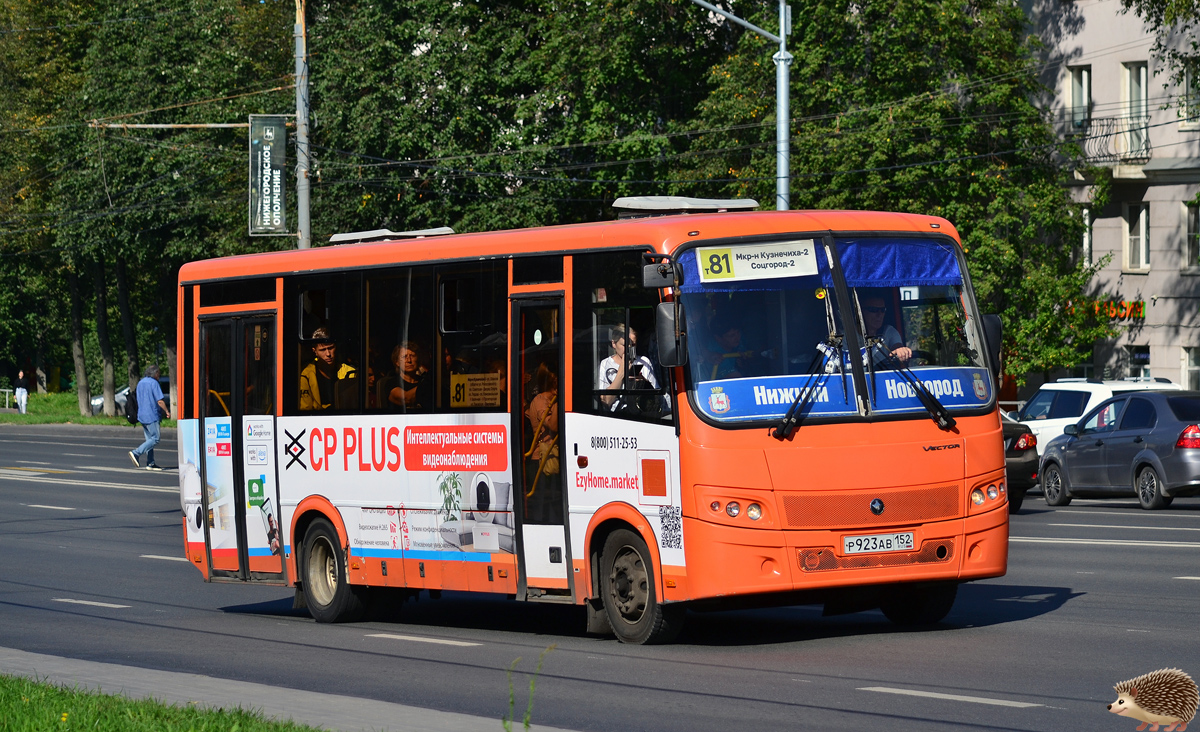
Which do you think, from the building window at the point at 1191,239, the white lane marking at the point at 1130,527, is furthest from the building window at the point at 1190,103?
the white lane marking at the point at 1130,527

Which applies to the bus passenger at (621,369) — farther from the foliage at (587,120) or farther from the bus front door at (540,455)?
the foliage at (587,120)

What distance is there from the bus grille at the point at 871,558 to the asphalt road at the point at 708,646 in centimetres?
54

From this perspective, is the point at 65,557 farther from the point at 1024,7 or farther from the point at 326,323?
the point at 1024,7

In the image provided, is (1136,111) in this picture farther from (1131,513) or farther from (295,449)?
(295,449)

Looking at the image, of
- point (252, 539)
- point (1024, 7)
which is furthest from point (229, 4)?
point (252, 539)

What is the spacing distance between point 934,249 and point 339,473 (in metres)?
5.06

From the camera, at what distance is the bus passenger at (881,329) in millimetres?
11242

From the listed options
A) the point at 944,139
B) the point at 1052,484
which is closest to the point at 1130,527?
the point at 1052,484

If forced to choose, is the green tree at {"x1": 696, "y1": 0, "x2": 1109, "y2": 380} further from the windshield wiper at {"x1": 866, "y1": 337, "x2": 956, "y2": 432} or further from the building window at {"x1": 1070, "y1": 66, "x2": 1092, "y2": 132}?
the windshield wiper at {"x1": 866, "y1": 337, "x2": 956, "y2": 432}

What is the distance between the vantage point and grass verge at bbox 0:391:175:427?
220 feet

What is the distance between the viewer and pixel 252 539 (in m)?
15.1

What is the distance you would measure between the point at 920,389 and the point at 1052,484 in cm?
1621

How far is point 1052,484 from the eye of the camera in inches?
1048

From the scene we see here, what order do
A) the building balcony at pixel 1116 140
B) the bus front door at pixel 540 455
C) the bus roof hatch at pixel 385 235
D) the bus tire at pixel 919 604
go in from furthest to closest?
the building balcony at pixel 1116 140, the bus roof hatch at pixel 385 235, the bus tire at pixel 919 604, the bus front door at pixel 540 455
